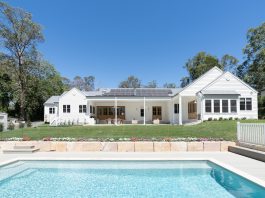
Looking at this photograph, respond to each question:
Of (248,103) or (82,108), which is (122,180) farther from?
(82,108)

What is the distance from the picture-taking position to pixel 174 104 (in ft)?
113

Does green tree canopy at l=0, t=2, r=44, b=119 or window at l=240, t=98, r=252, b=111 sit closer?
window at l=240, t=98, r=252, b=111

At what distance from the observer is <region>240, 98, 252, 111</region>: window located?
29.4m

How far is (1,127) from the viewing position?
22.7 meters

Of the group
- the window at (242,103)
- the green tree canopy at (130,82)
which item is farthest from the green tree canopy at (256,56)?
the green tree canopy at (130,82)

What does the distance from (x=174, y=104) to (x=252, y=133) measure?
73.9ft

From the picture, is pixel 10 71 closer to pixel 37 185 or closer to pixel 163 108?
pixel 163 108

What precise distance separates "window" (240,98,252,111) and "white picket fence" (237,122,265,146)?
17.1 meters

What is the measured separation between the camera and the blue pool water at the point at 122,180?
7.18 meters

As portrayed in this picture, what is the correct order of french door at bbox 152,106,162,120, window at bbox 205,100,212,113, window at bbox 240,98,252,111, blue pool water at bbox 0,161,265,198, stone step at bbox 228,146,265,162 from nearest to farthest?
blue pool water at bbox 0,161,265,198, stone step at bbox 228,146,265,162, window at bbox 205,100,212,113, window at bbox 240,98,252,111, french door at bbox 152,106,162,120

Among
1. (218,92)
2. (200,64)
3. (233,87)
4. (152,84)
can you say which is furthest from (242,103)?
(152,84)

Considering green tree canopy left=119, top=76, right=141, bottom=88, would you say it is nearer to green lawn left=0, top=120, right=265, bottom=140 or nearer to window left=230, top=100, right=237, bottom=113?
window left=230, top=100, right=237, bottom=113

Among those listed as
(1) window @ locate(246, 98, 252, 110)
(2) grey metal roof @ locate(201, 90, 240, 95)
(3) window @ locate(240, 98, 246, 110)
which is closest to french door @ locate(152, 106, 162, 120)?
(2) grey metal roof @ locate(201, 90, 240, 95)

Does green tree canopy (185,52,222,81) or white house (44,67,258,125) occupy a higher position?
green tree canopy (185,52,222,81)
